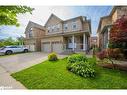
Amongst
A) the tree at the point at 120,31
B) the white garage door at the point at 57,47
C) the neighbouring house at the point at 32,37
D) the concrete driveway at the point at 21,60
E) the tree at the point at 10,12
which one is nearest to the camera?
the tree at the point at 120,31

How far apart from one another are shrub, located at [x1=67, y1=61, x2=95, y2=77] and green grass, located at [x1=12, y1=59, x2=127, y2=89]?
165 millimetres

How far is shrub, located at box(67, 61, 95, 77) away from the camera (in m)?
4.66

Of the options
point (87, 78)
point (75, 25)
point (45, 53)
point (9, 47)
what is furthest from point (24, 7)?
point (75, 25)

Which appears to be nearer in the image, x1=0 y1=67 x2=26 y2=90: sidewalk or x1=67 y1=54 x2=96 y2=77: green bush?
x1=0 y1=67 x2=26 y2=90: sidewalk

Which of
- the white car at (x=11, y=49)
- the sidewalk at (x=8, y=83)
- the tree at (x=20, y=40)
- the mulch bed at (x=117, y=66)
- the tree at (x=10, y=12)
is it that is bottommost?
the sidewalk at (x=8, y=83)

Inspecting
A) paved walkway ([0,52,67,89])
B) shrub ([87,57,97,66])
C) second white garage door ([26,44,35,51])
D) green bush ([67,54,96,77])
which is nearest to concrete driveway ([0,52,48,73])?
paved walkway ([0,52,67,89])

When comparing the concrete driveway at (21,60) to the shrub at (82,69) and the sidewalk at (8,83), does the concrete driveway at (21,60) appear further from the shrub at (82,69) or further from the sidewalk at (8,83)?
the shrub at (82,69)

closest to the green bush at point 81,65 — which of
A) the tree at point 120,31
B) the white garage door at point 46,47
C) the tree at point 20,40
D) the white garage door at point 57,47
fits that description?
the white garage door at point 57,47

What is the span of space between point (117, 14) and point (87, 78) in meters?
3.82

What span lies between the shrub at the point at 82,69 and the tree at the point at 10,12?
2.95 metres

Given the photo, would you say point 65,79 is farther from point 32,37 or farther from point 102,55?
point 32,37

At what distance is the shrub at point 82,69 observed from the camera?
4.66 m

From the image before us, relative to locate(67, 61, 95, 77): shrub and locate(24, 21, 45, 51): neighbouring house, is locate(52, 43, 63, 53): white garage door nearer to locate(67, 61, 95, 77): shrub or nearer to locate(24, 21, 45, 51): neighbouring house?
locate(24, 21, 45, 51): neighbouring house

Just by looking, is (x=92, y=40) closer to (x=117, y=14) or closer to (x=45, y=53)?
(x=117, y=14)
